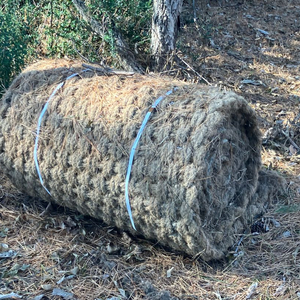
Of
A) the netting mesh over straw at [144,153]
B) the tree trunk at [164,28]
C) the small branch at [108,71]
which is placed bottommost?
the netting mesh over straw at [144,153]

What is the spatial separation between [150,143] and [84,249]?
1118 millimetres

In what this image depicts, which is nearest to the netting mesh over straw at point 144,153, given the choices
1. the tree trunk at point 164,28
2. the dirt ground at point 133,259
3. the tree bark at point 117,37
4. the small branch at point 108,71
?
the small branch at point 108,71

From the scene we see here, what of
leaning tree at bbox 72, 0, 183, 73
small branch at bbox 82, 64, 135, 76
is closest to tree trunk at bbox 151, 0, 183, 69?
leaning tree at bbox 72, 0, 183, 73

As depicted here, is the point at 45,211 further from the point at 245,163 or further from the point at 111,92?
the point at 245,163

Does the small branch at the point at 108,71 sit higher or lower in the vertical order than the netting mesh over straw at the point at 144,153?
higher

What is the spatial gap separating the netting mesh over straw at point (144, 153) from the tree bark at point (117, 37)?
6.50 feet

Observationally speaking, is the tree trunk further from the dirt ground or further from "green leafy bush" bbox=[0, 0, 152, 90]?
the dirt ground

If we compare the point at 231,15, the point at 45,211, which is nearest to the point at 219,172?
the point at 45,211

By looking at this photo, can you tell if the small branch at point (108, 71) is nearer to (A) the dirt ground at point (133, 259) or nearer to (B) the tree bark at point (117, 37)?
(A) the dirt ground at point (133, 259)

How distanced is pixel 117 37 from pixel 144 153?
3.38 metres

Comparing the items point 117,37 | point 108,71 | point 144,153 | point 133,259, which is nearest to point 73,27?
point 117,37

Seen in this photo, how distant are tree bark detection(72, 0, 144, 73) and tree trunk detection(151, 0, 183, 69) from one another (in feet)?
1.15

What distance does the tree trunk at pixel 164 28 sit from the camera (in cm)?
556

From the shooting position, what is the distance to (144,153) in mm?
3102
